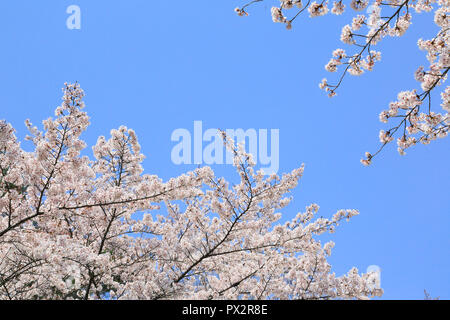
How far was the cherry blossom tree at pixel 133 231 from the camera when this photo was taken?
506 cm

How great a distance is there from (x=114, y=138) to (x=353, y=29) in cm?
443

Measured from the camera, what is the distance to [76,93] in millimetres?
5133

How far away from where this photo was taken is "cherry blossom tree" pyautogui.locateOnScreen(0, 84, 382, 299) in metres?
5.06

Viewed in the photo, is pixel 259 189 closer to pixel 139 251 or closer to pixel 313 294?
pixel 313 294

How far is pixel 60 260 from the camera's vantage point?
5027mm

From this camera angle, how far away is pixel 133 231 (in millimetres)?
6852

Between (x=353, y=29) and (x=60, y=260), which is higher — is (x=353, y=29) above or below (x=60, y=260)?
above
